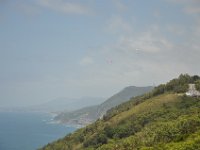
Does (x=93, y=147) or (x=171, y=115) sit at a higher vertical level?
(x=171, y=115)

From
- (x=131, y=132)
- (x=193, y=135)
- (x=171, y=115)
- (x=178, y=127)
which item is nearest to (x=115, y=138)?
(x=131, y=132)

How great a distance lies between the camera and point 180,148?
112 metres

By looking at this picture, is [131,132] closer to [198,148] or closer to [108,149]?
[108,149]

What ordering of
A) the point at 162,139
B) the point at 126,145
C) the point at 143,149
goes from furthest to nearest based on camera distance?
the point at 126,145 → the point at 162,139 → the point at 143,149

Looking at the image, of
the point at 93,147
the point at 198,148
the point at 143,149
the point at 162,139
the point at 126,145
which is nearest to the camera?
the point at 198,148

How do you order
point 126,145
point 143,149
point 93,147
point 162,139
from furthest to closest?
point 93,147 → point 126,145 → point 162,139 → point 143,149

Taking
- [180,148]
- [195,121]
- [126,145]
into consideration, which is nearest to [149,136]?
[126,145]

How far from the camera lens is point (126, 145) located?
14775cm

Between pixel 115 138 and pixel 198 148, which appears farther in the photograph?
pixel 115 138

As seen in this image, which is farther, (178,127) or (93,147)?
(93,147)

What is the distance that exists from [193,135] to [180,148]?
17.5 m

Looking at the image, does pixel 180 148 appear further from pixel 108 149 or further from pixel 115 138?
pixel 115 138

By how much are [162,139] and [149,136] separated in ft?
38.6

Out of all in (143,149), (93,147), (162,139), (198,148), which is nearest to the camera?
(198,148)
